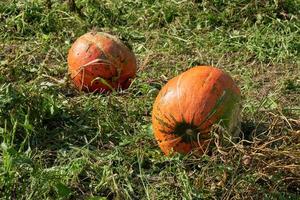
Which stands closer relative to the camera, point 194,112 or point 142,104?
point 194,112

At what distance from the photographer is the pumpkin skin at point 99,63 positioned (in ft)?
16.3

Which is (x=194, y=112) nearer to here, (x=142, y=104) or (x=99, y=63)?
(x=142, y=104)

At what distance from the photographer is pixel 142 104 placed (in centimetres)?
496

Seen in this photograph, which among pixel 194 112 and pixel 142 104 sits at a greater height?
pixel 194 112

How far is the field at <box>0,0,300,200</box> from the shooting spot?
3.90m

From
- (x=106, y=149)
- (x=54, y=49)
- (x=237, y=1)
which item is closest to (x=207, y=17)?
(x=237, y=1)

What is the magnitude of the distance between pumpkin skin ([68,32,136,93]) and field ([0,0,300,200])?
11 cm

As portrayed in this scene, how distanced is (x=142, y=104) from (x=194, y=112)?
0.99 m

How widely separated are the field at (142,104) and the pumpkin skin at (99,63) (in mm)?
105

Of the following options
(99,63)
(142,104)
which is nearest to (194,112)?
(142,104)

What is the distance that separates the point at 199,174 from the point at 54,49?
264 cm

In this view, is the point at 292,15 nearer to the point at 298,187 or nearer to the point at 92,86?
the point at 92,86

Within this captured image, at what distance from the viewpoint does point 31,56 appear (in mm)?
5961

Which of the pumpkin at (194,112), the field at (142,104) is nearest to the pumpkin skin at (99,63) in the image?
the field at (142,104)
